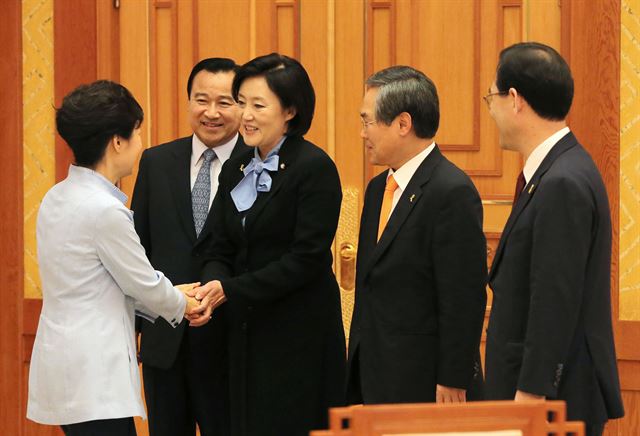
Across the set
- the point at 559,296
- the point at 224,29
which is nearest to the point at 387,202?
the point at 559,296

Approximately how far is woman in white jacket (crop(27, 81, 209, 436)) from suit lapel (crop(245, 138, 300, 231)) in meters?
0.48

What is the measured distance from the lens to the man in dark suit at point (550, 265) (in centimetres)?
255

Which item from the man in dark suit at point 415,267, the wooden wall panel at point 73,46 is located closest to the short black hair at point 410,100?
the man in dark suit at point 415,267

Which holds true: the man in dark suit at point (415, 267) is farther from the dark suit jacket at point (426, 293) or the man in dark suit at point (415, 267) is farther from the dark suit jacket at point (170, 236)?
the dark suit jacket at point (170, 236)

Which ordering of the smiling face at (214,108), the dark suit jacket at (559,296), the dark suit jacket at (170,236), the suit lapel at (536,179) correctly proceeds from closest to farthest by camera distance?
the dark suit jacket at (559,296), the suit lapel at (536,179), the dark suit jacket at (170,236), the smiling face at (214,108)

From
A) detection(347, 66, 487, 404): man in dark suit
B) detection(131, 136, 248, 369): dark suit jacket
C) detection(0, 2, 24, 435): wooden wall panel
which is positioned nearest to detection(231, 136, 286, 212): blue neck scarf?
detection(131, 136, 248, 369): dark suit jacket

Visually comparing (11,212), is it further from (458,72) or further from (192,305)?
(458,72)

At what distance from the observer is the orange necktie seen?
318 cm

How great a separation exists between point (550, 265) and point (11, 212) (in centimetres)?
276

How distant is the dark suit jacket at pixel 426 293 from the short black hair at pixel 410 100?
0.11 m

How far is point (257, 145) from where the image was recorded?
3475 mm

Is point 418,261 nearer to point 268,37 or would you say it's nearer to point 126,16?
point 268,37

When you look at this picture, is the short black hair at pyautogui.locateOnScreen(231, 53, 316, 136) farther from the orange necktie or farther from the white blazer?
the white blazer

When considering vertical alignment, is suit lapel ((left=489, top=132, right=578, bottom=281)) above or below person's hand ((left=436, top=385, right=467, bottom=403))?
above
